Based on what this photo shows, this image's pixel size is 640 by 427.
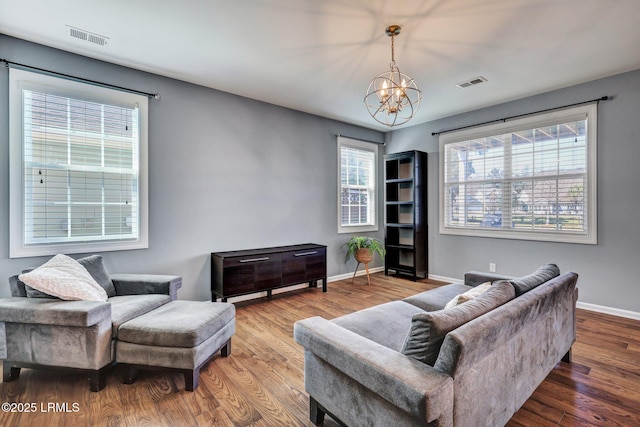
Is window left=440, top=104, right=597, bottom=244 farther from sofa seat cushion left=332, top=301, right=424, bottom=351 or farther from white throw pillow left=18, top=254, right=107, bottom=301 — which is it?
white throw pillow left=18, top=254, right=107, bottom=301

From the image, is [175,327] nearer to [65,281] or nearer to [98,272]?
[65,281]

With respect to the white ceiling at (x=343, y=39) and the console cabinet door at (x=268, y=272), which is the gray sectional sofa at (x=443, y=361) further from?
the white ceiling at (x=343, y=39)

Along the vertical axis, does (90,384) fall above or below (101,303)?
below

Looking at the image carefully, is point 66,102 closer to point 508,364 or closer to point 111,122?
point 111,122

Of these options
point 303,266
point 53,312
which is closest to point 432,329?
point 53,312

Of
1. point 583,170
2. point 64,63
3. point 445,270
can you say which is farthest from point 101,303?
point 583,170

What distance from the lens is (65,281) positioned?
2164mm

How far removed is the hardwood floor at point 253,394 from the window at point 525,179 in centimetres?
148

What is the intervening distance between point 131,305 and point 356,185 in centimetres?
395

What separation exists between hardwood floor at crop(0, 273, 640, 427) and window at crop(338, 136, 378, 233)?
113 inches

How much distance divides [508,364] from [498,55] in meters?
2.87

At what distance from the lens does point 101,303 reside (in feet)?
6.80

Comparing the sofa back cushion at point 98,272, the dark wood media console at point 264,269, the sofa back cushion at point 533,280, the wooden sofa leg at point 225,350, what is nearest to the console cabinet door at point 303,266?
the dark wood media console at point 264,269

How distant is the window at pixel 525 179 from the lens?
12.0 ft
